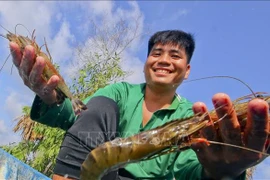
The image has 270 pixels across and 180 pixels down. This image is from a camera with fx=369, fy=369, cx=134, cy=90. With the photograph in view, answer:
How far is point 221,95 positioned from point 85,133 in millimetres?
1196

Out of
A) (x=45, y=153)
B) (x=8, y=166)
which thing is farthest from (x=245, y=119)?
(x=45, y=153)

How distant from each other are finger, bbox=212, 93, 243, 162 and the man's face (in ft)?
4.18

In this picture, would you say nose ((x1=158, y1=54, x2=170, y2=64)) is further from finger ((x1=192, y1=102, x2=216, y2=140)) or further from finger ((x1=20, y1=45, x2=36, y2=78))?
finger ((x1=20, y1=45, x2=36, y2=78))

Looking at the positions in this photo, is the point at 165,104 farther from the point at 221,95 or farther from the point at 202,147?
the point at 221,95

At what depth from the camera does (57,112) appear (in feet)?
10.4

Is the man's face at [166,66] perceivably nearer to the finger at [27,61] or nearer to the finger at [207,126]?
the finger at [207,126]

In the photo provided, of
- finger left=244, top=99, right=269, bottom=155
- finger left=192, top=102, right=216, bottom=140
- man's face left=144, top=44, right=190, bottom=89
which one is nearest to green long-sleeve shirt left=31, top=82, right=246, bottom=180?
man's face left=144, top=44, right=190, bottom=89

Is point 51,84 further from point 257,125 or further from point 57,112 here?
point 257,125

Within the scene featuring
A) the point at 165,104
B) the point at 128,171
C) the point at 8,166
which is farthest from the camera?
the point at 8,166

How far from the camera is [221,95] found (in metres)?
2.16

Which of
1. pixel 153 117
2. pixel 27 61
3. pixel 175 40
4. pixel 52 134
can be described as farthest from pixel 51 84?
pixel 52 134

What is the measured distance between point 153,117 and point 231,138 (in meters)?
1.18

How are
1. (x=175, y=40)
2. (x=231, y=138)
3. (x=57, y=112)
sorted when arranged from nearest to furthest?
(x=231, y=138)
(x=57, y=112)
(x=175, y=40)

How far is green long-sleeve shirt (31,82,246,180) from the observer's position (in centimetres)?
314
